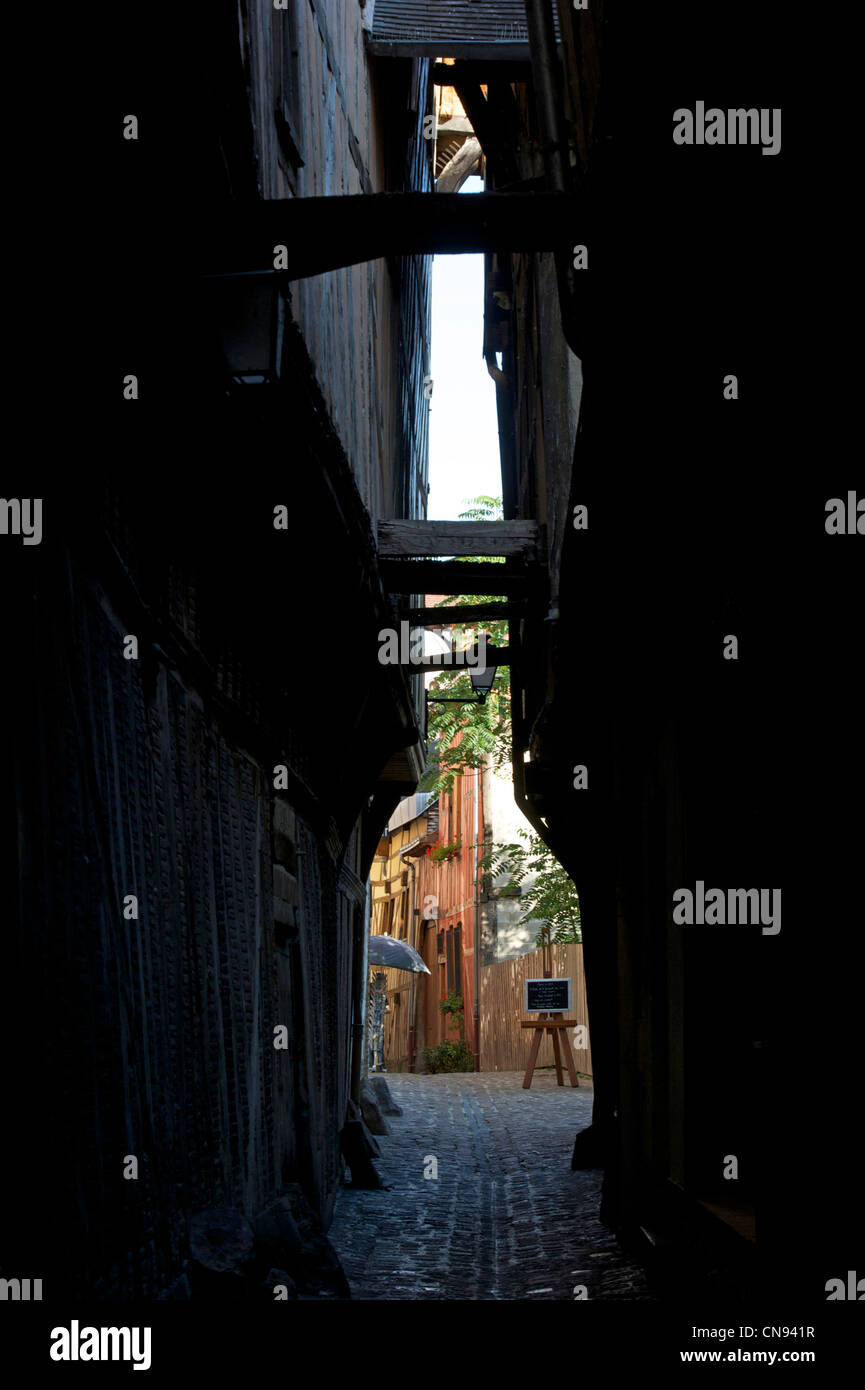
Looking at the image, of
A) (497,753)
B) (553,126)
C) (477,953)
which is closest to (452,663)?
(553,126)

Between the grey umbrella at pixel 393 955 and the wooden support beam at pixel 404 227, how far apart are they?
690 inches

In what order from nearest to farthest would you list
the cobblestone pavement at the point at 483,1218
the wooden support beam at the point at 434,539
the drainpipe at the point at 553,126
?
the drainpipe at the point at 553,126
the cobblestone pavement at the point at 483,1218
the wooden support beam at the point at 434,539

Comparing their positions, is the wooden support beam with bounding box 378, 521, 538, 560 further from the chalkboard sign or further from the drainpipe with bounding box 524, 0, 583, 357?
the chalkboard sign

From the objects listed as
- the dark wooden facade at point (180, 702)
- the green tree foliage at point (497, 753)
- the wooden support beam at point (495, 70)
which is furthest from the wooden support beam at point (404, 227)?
the green tree foliage at point (497, 753)

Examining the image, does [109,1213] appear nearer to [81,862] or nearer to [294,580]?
[81,862]

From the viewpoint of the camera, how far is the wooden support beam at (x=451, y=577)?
342 inches

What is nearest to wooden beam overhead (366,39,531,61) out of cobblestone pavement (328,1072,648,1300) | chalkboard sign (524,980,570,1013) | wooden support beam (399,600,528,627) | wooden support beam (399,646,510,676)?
wooden support beam (399,600,528,627)

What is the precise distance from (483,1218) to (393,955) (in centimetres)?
1307

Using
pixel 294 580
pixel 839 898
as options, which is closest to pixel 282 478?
pixel 294 580

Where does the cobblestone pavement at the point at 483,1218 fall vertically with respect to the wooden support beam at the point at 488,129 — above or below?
below

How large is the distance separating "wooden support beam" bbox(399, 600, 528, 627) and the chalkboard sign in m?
7.13

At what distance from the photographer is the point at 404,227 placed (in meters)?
3.94

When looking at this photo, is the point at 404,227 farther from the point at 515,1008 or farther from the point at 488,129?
the point at 515,1008

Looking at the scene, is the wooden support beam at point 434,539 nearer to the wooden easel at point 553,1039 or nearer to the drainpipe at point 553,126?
the drainpipe at point 553,126
